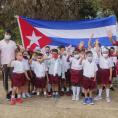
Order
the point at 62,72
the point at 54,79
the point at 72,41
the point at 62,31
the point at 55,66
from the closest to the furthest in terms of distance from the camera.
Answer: the point at 55,66
the point at 54,79
the point at 62,72
the point at 72,41
the point at 62,31

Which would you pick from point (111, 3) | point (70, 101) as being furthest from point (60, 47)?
point (111, 3)

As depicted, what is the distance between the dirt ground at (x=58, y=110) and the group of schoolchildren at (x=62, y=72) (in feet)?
1.16

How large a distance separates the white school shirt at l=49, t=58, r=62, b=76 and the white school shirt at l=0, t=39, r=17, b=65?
3.61 feet

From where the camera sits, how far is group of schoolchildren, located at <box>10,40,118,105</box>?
10391 mm

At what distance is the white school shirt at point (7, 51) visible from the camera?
10.5 m

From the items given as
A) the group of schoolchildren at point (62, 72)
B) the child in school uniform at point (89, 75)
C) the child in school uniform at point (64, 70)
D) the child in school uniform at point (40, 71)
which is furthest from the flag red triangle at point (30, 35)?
the child in school uniform at point (89, 75)

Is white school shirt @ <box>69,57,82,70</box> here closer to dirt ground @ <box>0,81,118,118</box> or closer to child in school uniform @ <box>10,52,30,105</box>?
dirt ground @ <box>0,81,118,118</box>

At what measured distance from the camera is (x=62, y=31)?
12.1 metres

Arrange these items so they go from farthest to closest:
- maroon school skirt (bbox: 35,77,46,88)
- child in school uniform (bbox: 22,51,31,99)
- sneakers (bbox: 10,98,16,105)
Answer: maroon school skirt (bbox: 35,77,46,88), child in school uniform (bbox: 22,51,31,99), sneakers (bbox: 10,98,16,105)

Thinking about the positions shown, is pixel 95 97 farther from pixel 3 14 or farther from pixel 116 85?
pixel 3 14

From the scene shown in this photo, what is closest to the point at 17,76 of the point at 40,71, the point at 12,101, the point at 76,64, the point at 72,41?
the point at 12,101

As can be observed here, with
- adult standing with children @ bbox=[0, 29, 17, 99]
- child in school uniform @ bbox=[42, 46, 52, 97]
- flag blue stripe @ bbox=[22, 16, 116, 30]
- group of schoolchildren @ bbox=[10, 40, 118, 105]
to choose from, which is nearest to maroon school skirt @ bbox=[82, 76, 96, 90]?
group of schoolchildren @ bbox=[10, 40, 118, 105]

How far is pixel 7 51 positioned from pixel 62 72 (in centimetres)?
162

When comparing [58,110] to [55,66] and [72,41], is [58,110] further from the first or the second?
[72,41]
